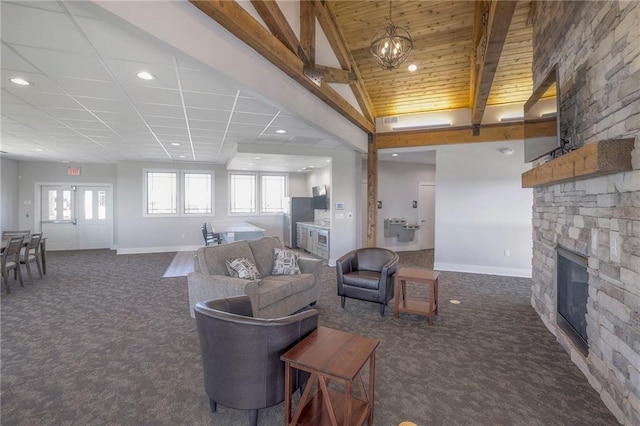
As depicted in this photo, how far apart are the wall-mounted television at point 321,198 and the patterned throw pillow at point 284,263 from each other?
3873mm

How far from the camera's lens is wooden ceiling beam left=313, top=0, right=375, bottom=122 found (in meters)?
4.38

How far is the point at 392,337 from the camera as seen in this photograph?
330cm

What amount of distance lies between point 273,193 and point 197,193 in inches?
94.8

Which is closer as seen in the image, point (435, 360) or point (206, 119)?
point (435, 360)

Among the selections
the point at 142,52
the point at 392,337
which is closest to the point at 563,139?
the point at 392,337

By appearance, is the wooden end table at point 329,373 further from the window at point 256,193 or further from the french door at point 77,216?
the french door at point 77,216

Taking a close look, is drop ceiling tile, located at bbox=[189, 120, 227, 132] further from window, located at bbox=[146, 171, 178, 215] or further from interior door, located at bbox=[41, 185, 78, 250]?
interior door, located at bbox=[41, 185, 78, 250]

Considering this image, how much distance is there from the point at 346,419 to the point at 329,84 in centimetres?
451

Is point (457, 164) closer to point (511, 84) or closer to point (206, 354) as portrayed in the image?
point (511, 84)

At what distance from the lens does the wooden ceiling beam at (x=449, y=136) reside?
233 inches

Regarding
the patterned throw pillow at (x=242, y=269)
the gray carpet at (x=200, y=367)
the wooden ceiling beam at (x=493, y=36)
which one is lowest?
the gray carpet at (x=200, y=367)

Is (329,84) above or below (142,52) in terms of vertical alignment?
above

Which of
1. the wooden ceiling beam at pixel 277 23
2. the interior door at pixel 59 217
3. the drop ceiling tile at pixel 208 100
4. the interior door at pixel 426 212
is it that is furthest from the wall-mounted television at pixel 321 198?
the interior door at pixel 59 217

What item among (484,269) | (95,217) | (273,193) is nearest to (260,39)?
(484,269)
